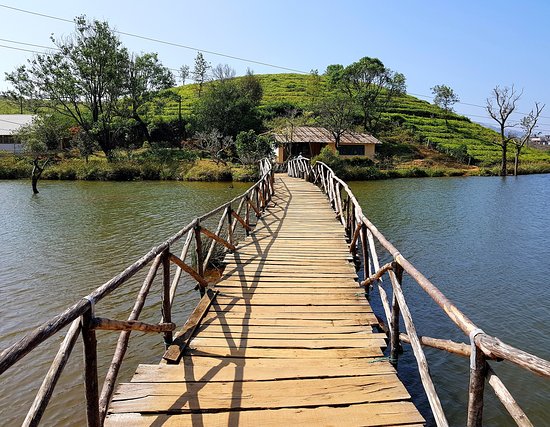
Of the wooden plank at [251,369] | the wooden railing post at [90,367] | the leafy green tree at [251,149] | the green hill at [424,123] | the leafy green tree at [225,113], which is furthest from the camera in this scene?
the green hill at [424,123]

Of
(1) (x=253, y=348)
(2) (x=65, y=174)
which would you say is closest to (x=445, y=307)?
(1) (x=253, y=348)

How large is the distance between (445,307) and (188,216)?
Answer: 652 inches

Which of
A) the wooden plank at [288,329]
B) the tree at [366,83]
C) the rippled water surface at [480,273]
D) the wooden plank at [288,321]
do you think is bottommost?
the rippled water surface at [480,273]

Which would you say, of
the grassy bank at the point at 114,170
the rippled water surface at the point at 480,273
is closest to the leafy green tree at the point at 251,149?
the grassy bank at the point at 114,170

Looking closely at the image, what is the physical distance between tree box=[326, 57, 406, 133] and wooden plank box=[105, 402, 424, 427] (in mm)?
53824

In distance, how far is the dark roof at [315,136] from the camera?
4100 centimetres

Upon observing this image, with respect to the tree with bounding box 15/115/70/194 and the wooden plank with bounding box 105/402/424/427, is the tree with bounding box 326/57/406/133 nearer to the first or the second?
the tree with bounding box 15/115/70/194

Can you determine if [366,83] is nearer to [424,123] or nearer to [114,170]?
[424,123]

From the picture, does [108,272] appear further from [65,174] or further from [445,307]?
[65,174]

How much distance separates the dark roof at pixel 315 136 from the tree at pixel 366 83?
10720mm

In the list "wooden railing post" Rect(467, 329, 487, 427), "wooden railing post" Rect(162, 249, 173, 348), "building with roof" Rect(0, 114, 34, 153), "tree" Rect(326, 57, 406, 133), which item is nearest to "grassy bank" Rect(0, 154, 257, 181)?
"building with roof" Rect(0, 114, 34, 153)

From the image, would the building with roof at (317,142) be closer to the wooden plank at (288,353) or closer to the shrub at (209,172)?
the shrub at (209,172)

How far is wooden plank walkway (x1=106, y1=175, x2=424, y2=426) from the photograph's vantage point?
11.2 feet

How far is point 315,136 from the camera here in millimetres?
43000
